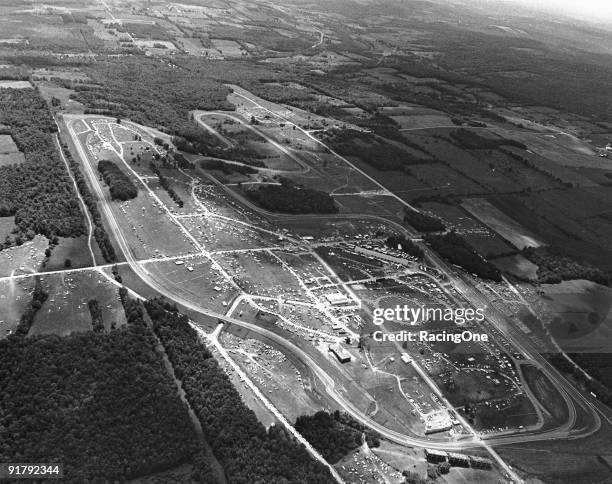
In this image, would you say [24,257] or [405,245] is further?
[405,245]

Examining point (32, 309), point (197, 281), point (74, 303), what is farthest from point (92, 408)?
point (197, 281)

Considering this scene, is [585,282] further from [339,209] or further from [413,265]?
[339,209]

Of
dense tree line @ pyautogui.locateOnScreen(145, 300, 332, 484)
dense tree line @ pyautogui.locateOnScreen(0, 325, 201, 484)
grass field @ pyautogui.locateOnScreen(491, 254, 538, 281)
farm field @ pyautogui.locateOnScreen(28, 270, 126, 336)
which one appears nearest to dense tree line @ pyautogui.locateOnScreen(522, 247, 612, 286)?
grass field @ pyautogui.locateOnScreen(491, 254, 538, 281)

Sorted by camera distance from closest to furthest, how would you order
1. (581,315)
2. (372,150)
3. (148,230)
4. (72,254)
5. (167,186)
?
(72,254)
(581,315)
(148,230)
(167,186)
(372,150)

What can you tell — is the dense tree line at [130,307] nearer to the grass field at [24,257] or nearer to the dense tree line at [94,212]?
the dense tree line at [94,212]

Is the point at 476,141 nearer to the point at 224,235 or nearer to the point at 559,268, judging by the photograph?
the point at 559,268

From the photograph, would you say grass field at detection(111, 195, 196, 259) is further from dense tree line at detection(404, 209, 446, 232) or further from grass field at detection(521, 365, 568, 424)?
grass field at detection(521, 365, 568, 424)
